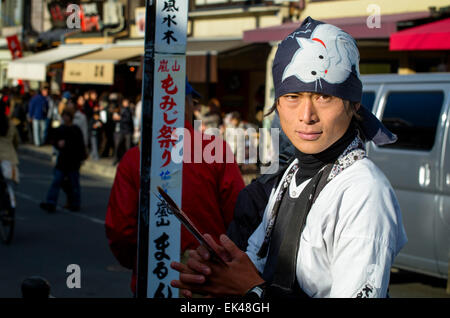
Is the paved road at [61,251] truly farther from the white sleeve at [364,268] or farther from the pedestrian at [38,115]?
the pedestrian at [38,115]

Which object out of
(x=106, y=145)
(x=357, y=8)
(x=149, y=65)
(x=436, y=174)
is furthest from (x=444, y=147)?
(x=106, y=145)

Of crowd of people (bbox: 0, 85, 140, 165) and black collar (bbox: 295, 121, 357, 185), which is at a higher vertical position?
black collar (bbox: 295, 121, 357, 185)

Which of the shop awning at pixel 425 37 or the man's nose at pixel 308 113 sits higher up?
the shop awning at pixel 425 37

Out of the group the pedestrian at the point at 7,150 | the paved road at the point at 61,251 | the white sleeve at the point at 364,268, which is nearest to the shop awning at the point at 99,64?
the paved road at the point at 61,251

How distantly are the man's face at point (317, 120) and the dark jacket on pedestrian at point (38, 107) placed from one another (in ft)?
66.3

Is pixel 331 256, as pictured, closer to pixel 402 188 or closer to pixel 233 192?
pixel 233 192

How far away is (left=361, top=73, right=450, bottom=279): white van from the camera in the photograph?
6117mm

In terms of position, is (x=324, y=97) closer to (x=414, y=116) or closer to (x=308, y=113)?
(x=308, y=113)

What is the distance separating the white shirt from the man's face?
11 cm

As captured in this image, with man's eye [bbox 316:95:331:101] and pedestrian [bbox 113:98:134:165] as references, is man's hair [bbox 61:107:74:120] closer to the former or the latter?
pedestrian [bbox 113:98:134:165]

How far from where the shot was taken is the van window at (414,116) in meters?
6.38

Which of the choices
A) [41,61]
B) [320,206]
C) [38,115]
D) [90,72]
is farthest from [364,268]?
[41,61]

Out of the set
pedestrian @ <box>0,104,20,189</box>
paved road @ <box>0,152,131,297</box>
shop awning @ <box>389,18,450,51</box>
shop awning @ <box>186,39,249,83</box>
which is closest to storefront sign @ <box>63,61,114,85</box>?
shop awning @ <box>186,39,249,83</box>

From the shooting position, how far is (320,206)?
5.68 ft
